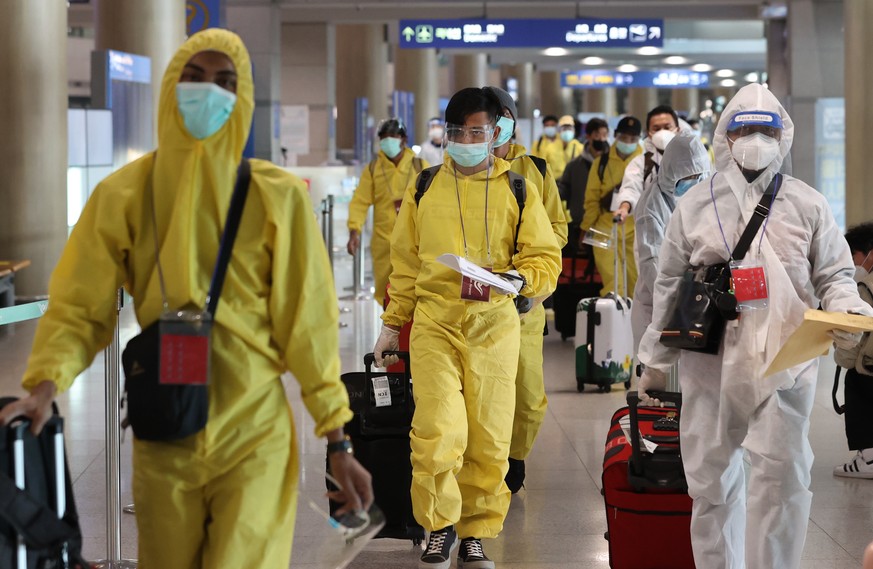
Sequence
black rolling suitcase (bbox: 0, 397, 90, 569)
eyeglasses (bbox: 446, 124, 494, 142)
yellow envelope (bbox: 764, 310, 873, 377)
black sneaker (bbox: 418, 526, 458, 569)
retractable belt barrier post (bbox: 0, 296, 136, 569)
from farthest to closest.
A: eyeglasses (bbox: 446, 124, 494, 142), black sneaker (bbox: 418, 526, 458, 569), retractable belt barrier post (bbox: 0, 296, 136, 569), yellow envelope (bbox: 764, 310, 873, 377), black rolling suitcase (bbox: 0, 397, 90, 569)

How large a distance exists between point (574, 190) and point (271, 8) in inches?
520

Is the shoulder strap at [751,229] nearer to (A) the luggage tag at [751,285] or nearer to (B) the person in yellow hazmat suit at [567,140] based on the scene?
(A) the luggage tag at [751,285]

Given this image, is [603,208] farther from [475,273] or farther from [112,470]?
[112,470]

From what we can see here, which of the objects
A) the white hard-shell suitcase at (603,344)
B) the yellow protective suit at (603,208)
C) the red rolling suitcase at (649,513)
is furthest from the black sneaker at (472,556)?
the yellow protective suit at (603,208)

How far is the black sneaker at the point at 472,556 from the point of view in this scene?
4840 mm

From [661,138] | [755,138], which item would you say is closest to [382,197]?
[661,138]

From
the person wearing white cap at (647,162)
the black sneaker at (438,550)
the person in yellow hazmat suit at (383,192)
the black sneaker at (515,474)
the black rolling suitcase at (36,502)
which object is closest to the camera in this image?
the black rolling suitcase at (36,502)

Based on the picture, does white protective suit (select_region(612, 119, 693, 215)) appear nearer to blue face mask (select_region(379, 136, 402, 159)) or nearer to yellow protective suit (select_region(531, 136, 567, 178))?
blue face mask (select_region(379, 136, 402, 159))

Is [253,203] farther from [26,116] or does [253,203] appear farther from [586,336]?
[26,116]

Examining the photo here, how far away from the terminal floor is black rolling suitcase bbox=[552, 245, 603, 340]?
7.21 ft

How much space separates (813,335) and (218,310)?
5.84ft

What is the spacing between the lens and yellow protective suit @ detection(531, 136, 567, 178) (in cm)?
1967

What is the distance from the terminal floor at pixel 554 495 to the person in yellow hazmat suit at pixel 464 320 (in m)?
0.38

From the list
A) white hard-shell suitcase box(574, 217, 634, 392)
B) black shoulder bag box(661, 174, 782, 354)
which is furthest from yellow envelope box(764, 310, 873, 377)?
white hard-shell suitcase box(574, 217, 634, 392)
